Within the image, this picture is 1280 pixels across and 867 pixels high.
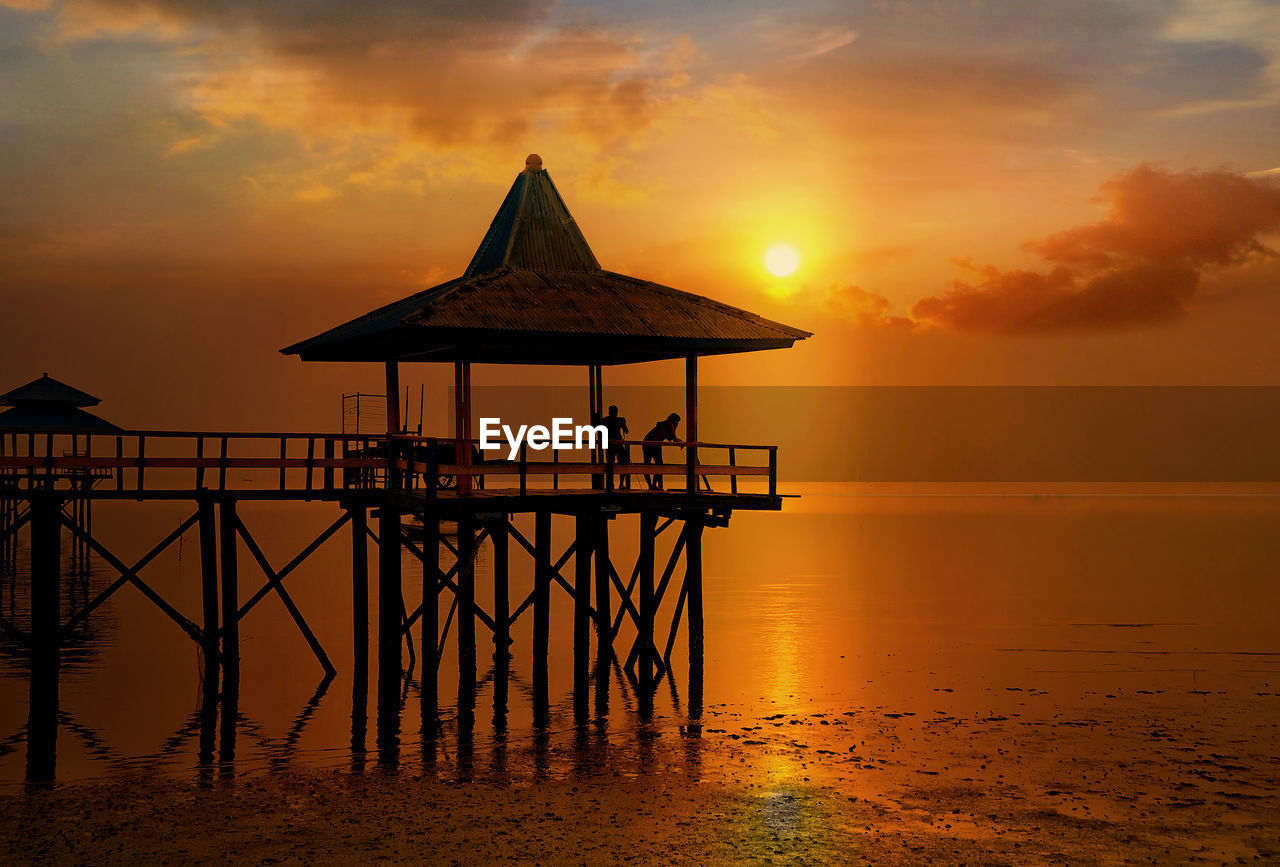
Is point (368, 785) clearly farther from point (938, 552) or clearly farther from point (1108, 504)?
point (1108, 504)

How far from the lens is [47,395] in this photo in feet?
139

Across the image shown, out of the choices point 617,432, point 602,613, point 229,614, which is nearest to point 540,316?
point 617,432

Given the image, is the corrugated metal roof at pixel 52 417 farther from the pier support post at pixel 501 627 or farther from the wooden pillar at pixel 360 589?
the pier support post at pixel 501 627

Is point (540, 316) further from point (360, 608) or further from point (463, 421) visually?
point (360, 608)

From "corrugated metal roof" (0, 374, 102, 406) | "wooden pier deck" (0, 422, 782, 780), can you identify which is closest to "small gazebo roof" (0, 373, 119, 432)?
"corrugated metal roof" (0, 374, 102, 406)

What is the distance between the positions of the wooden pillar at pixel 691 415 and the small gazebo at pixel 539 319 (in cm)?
4

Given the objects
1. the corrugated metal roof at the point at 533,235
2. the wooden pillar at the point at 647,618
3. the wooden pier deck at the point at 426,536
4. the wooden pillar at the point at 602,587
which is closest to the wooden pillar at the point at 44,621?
the wooden pier deck at the point at 426,536

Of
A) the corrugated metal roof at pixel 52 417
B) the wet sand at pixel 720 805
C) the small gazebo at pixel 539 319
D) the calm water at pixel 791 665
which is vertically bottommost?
the calm water at pixel 791 665

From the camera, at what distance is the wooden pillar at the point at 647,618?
23980mm

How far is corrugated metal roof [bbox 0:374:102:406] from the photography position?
138 feet

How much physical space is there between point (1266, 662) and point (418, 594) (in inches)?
1095

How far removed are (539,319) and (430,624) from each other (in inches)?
210

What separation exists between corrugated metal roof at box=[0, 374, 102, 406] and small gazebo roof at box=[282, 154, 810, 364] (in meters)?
20.7

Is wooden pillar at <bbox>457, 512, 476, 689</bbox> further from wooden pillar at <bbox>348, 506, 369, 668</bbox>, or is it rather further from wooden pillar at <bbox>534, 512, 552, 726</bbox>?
wooden pillar at <bbox>348, 506, 369, 668</bbox>
